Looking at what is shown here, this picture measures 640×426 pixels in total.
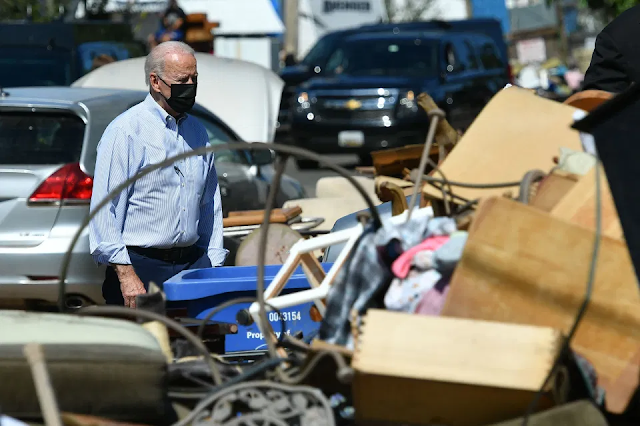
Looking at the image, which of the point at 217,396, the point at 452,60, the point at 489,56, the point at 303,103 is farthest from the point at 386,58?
the point at 217,396

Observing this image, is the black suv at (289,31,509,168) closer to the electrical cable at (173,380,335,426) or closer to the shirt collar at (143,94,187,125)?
the shirt collar at (143,94,187,125)

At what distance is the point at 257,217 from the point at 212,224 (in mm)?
1247

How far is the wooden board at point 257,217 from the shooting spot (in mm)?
6277

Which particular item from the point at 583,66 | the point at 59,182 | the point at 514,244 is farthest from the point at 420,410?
the point at 583,66

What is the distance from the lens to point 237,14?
25562 mm

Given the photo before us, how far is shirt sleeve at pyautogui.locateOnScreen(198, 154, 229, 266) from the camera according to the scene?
5.26 metres

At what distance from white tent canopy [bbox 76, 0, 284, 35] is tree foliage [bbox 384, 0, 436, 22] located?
18.4m

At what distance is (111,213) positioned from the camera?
16.0ft

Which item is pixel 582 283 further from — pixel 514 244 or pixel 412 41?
pixel 412 41

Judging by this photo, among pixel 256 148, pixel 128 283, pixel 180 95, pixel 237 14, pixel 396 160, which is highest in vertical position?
pixel 256 148

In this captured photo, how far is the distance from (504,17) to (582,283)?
48.6m

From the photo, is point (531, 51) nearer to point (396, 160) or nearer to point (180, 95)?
point (396, 160)

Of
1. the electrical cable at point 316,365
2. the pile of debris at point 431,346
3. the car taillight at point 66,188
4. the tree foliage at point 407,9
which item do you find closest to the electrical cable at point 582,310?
the pile of debris at point 431,346

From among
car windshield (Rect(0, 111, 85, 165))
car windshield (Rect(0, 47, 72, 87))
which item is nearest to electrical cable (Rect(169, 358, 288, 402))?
car windshield (Rect(0, 111, 85, 165))
